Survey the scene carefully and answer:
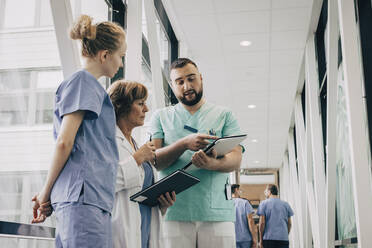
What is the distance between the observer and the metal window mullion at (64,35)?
2.24 m

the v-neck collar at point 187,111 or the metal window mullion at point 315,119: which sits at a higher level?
the metal window mullion at point 315,119

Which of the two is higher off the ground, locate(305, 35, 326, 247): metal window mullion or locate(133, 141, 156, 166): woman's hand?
locate(305, 35, 326, 247): metal window mullion

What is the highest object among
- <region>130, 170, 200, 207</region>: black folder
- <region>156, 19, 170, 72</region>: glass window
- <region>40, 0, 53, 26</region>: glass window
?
<region>156, 19, 170, 72</region>: glass window

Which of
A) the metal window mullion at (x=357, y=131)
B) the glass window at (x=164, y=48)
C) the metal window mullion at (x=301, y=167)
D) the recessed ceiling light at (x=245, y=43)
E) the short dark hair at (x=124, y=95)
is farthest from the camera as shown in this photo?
the metal window mullion at (x=301, y=167)

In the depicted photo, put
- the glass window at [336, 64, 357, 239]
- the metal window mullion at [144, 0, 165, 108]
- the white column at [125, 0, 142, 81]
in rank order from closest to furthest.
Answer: the white column at [125, 0, 142, 81], the glass window at [336, 64, 357, 239], the metal window mullion at [144, 0, 165, 108]

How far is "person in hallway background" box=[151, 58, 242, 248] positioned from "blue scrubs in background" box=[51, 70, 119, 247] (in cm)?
65

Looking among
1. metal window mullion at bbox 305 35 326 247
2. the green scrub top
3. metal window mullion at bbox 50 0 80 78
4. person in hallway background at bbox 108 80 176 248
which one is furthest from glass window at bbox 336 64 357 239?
metal window mullion at bbox 50 0 80 78

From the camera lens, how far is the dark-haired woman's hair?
155 cm

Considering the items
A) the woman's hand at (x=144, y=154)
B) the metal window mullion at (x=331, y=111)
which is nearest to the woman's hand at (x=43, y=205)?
the woman's hand at (x=144, y=154)

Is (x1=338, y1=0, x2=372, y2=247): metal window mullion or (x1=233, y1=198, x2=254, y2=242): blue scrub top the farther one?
(x1=233, y1=198, x2=254, y2=242): blue scrub top

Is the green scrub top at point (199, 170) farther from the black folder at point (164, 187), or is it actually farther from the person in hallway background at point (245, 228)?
the person in hallway background at point (245, 228)

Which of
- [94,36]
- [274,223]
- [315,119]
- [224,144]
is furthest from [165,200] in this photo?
[274,223]

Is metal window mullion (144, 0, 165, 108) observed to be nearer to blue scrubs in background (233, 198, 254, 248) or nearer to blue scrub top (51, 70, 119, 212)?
blue scrub top (51, 70, 119, 212)

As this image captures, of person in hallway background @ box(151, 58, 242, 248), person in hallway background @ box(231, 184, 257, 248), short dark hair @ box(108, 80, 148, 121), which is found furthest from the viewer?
person in hallway background @ box(231, 184, 257, 248)
